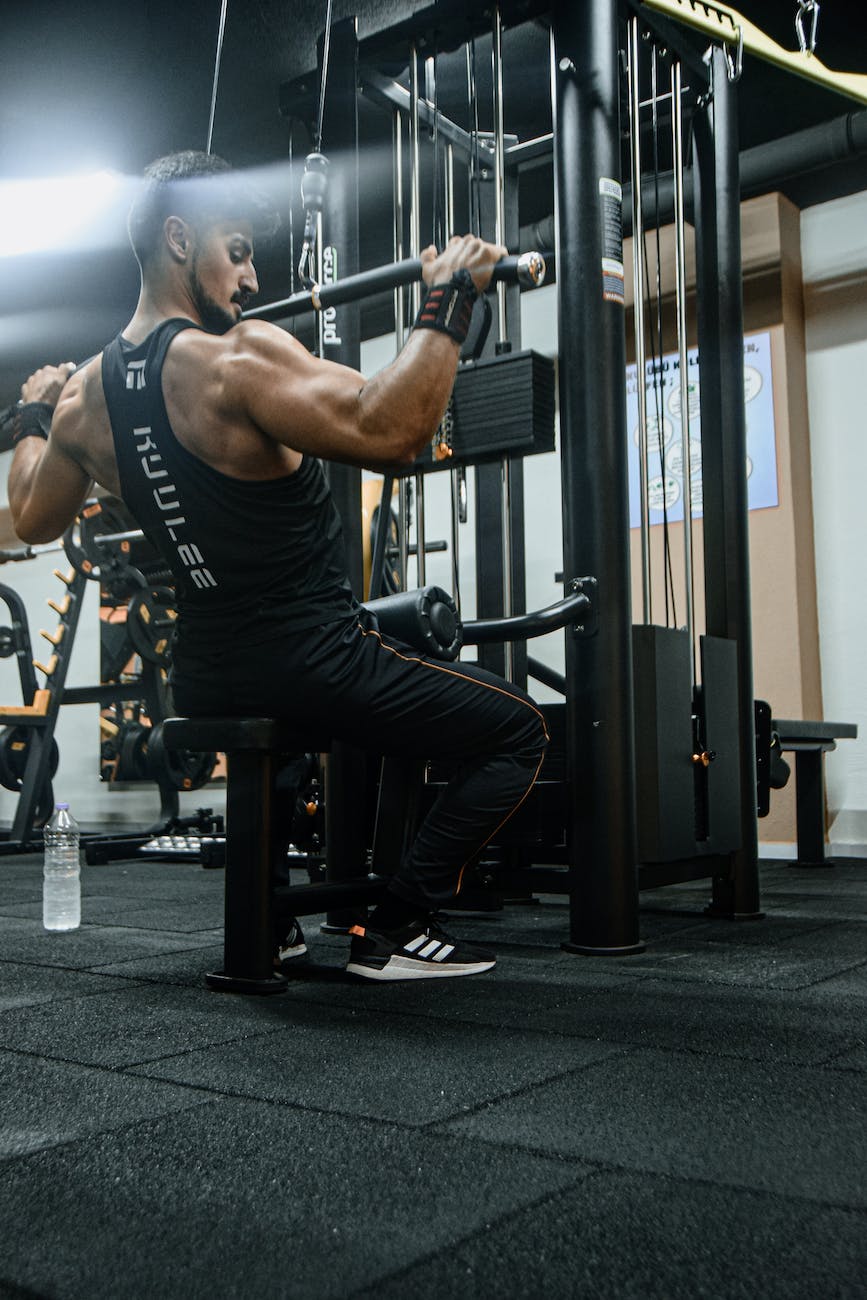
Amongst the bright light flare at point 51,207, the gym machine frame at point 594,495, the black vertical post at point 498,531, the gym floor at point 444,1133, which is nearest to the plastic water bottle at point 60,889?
the gym floor at point 444,1133

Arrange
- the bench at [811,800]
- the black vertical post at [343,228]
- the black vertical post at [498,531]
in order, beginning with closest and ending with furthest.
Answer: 1. the black vertical post at [343,228]
2. the black vertical post at [498,531]
3. the bench at [811,800]

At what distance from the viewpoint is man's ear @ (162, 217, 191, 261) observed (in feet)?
6.80

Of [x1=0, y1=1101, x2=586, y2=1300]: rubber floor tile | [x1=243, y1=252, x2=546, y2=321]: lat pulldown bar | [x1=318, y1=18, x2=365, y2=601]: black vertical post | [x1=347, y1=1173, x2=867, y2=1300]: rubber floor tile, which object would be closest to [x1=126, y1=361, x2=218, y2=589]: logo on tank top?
[x1=243, y1=252, x2=546, y2=321]: lat pulldown bar

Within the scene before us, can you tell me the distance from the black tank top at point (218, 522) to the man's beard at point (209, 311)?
0.09 metres

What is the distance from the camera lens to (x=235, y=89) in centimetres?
450

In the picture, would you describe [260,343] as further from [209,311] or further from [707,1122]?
[707,1122]

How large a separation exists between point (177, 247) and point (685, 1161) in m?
1.74

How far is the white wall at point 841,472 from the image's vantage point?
488cm

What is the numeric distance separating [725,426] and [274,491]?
152 cm

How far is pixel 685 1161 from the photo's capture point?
1112 mm

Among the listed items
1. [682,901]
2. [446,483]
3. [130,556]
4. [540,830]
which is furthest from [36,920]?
[446,483]

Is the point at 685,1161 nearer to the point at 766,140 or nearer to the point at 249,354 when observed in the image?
the point at 249,354

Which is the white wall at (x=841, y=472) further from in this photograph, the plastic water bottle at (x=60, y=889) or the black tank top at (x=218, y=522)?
the black tank top at (x=218, y=522)

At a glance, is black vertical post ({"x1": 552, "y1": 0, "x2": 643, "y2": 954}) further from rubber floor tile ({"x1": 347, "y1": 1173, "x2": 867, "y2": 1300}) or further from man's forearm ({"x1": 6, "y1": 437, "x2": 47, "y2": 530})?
rubber floor tile ({"x1": 347, "y1": 1173, "x2": 867, "y2": 1300})
